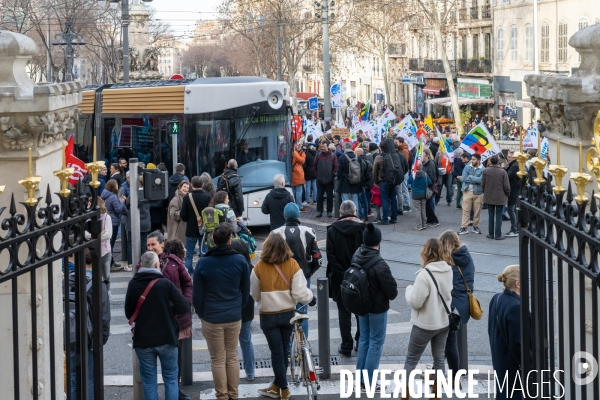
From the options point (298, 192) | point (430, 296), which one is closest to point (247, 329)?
point (430, 296)

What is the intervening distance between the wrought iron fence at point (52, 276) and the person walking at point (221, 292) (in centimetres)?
259

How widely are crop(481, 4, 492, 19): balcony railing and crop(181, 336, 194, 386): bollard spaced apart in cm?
4621

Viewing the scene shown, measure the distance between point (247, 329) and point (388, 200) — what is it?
34.2 ft

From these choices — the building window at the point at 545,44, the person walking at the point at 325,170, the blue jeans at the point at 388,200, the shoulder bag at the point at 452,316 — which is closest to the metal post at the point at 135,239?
the shoulder bag at the point at 452,316

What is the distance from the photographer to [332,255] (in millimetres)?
10117

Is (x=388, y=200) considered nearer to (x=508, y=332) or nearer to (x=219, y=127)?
(x=219, y=127)

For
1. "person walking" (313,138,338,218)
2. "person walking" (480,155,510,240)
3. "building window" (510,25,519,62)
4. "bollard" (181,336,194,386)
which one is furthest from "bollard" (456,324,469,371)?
"building window" (510,25,519,62)

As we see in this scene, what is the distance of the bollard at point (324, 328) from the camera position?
9.45m

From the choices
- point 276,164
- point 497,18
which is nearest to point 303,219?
point 276,164

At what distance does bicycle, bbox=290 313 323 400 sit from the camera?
8438 millimetres

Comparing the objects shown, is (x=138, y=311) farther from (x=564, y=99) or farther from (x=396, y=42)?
(x=396, y=42)

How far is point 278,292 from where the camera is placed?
866 centimetres

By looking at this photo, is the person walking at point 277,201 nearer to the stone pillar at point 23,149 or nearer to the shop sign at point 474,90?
the stone pillar at point 23,149

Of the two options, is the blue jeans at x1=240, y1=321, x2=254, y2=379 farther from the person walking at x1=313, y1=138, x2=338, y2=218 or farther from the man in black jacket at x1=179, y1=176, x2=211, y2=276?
the person walking at x1=313, y1=138, x2=338, y2=218
